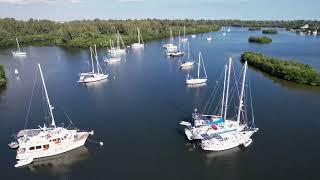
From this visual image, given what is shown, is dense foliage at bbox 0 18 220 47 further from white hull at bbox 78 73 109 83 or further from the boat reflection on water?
the boat reflection on water

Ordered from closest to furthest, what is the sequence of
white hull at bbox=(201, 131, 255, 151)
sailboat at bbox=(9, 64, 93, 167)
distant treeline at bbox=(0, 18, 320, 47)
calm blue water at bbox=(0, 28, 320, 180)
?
calm blue water at bbox=(0, 28, 320, 180) < sailboat at bbox=(9, 64, 93, 167) < white hull at bbox=(201, 131, 255, 151) < distant treeline at bbox=(0, 18, 320, 47)

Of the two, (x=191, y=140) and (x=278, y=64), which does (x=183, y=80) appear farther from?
(x=191, y=140)

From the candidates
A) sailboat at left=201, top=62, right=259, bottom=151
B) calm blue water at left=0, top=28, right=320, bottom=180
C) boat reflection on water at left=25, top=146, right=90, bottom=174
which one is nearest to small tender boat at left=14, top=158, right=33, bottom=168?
boat reflection on water at left=25, top=146, right=90, bottom=174

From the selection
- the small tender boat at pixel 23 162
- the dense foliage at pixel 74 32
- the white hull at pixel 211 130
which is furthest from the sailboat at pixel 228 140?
the dense foliage at pixel 74 32

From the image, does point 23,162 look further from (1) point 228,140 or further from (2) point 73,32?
(2) point 73,32

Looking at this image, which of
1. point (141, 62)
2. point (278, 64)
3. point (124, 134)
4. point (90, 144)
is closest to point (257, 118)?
point (124, 134)
